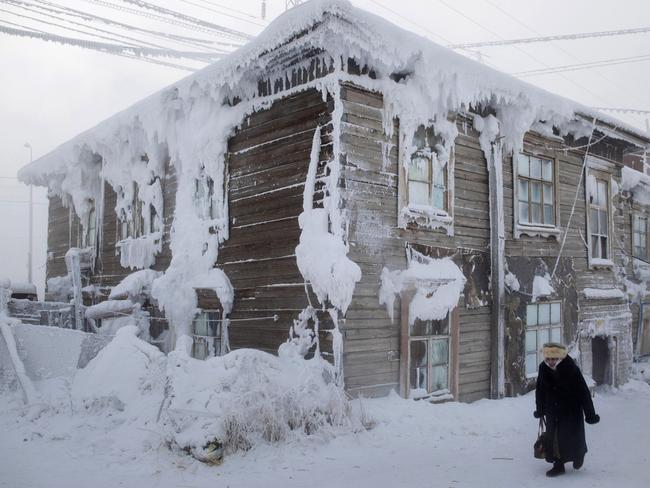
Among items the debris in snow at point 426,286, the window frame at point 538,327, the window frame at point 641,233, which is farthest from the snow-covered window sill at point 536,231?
the window frame at point 641,233

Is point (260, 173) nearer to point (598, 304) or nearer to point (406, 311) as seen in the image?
point (406, 311)

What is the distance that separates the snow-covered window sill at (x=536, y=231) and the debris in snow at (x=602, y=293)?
1751 millimetres

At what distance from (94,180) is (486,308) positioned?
10.5 m

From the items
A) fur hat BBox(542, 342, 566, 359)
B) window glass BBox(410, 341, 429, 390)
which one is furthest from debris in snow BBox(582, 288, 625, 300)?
fur hat BBox(542, 342, 566, 359)

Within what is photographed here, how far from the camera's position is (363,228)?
8.80 meters

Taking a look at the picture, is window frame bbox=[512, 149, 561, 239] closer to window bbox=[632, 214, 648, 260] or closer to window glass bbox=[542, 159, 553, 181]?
window glass bbox=[542, 159, 553, 181]

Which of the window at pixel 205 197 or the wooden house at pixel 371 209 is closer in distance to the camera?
the wooden house at pixel 371 209

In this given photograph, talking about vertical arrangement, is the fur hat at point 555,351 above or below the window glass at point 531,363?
above

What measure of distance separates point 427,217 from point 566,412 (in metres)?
4.30

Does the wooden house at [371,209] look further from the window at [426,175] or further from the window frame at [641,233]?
the window frame at [641,233]

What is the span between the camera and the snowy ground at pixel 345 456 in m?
5.93

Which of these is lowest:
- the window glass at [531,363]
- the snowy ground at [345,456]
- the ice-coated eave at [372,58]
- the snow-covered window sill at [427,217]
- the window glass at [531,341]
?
the snowy ground at [345,456]

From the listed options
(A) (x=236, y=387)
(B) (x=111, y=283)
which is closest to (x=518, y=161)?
(A) (x=236, y=387)

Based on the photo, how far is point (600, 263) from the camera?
13.6 meters
